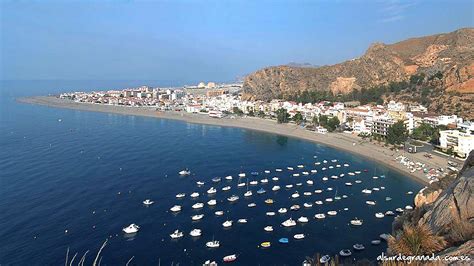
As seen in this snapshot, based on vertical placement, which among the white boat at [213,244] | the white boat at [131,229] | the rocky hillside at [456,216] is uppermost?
the rocky hillside at [456,216]

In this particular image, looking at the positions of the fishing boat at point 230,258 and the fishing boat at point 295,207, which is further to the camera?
the fishing boat at point 295,207

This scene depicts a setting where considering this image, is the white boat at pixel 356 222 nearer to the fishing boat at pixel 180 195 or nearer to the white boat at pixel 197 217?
the white boat at pixel 197 217

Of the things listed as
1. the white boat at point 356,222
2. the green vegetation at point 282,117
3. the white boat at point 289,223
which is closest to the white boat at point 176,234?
the white boat at point 289,223

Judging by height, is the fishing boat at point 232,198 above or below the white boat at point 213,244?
above

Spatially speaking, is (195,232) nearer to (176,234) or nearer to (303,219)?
(176,234)

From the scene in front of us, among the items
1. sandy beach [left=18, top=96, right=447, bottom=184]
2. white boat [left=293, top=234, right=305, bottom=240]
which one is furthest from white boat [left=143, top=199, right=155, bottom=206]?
sandy beach [left=18, top=96, right=447, bottom=184]

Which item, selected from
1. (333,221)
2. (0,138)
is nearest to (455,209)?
(333,221)

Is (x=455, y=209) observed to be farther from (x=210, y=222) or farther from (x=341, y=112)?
(x=341, y=112)
